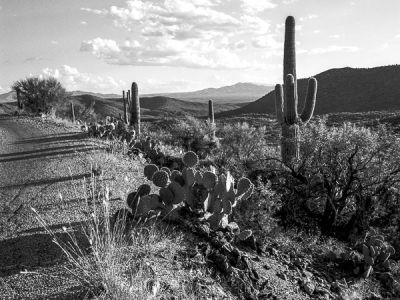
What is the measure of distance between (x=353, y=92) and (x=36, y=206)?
7421 centimetres

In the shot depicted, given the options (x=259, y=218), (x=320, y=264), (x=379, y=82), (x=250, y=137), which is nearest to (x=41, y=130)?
(x=250, y=137)

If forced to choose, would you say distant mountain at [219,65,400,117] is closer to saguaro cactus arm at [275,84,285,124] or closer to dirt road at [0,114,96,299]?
saguaro cactus arm at [275,84,285,124]

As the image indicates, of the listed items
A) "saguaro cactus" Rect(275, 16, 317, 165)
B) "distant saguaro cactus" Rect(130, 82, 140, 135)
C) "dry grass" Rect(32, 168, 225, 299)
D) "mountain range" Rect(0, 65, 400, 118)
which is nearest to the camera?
"dry grass" Rect(32, 168, 225, 299)

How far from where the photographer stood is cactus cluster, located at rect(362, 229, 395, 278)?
26.1 feet

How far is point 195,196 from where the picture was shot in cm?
699

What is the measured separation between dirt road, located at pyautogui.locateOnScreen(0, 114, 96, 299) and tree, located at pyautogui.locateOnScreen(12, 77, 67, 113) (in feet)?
50.8

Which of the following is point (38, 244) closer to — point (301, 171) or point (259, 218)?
point (259, 218)

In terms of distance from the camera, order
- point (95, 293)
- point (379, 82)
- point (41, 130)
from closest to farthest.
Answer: point (95, 293)
point (41, 130)
point (379, 82)

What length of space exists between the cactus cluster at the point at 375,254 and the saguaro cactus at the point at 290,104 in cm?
454

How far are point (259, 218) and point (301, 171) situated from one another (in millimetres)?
4123

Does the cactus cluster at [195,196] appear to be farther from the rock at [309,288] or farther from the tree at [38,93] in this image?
the tree at [38,93]

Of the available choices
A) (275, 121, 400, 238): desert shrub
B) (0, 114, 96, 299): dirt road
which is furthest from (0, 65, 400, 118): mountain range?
(0, 114, 96, 299): dirt road

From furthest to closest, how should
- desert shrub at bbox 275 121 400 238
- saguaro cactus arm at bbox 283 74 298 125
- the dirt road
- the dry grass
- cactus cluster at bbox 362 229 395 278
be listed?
saguaro cactus arm at bbox 283 74 298 125 → desert shrub at bbox 275 121 400 238 → cactus cluster at bbox 362 229 395 278 → the dirt road → the dry grass

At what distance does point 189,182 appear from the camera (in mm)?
6949
